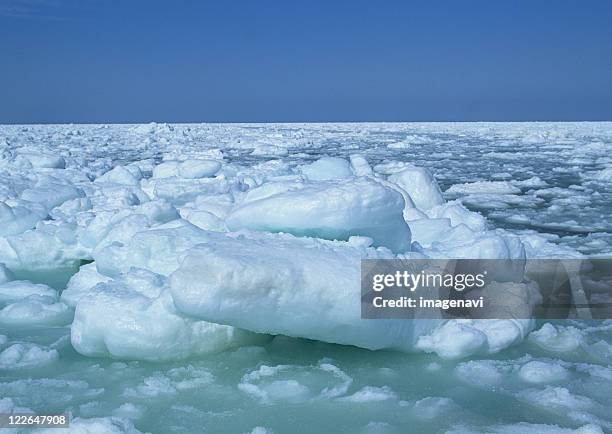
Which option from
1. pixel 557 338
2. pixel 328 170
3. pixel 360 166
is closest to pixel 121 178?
pixel 360 166

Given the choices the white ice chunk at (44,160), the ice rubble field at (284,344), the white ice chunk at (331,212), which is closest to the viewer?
the ice rubble field at (284,344)

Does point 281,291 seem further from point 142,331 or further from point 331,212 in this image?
point 142,331

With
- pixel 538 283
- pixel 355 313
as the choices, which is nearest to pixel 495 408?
pixel 355 313

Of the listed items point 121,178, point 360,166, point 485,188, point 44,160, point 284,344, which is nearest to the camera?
point 284,344

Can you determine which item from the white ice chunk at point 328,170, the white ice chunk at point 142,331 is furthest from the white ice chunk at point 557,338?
the white ice chunk at point 328,170

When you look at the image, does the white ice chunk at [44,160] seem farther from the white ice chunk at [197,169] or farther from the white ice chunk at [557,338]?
the white ice chunk at [557,338]

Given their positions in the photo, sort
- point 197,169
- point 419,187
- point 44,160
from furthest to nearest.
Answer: point 44,160, point 197,169, point 419,187

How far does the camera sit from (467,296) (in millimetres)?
3980

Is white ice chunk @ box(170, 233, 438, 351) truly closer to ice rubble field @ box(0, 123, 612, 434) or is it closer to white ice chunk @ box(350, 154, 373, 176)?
ice rubble field @ box(0, 123, 612, 434)

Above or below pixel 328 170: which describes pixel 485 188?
below

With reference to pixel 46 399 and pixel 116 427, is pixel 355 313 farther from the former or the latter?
pixel 46 399

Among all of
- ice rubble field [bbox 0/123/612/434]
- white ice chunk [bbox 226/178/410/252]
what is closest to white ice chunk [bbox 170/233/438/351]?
ice rubble field [bbox 0/123/612/434]

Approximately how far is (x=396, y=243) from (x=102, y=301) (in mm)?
2003

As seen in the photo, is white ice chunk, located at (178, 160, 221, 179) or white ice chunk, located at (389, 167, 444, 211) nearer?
white ice chunk, located at (389, 167, 444, 211)
